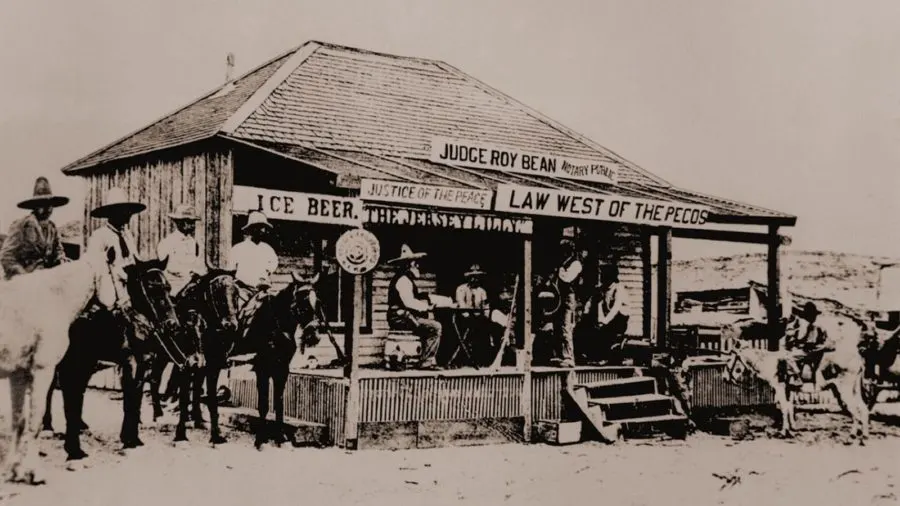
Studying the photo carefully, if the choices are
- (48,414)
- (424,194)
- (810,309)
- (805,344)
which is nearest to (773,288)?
(810,309)

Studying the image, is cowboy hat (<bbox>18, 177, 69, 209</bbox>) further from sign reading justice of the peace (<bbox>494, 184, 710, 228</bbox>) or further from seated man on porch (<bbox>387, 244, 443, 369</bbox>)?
sign reading justice of the peace (<bbox>494, 184, 710, 228</bbox>)

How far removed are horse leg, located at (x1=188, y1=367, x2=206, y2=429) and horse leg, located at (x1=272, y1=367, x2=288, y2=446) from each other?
660mm

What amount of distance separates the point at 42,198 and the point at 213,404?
239cm

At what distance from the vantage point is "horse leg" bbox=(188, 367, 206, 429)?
9.18 meters

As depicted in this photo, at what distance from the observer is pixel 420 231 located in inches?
521

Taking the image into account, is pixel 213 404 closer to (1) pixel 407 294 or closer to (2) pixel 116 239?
(2) pixel 116 239

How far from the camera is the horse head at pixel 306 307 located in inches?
368

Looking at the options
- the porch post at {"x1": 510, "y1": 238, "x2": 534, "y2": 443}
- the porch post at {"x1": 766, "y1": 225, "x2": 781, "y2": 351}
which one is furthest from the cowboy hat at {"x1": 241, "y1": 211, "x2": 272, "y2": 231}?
the porch post at {"x1": 766, "y1": 225, "x2": 781, "y2": 351}

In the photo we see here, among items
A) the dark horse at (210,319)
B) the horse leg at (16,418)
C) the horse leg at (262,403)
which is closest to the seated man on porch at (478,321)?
the horse leg at (262,403)

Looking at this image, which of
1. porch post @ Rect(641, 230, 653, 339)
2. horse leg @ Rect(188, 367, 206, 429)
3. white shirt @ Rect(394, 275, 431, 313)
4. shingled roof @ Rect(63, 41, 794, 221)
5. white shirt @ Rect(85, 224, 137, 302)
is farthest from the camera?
porch post @ Rect(641, 230, 653, 339)

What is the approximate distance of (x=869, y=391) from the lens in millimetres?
11414

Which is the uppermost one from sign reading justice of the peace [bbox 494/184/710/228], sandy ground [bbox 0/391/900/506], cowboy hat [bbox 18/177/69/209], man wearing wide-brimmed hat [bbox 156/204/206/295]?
sign reading justice of the peace [bbox 494/184/710/228]

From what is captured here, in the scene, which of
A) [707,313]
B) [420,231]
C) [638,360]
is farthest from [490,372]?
[707,313]

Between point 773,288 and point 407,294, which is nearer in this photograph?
point 407,294
